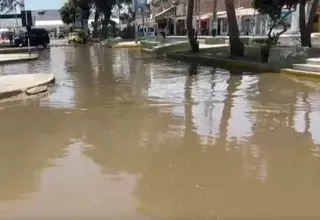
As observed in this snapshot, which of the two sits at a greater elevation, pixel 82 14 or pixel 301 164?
pixel 82 14

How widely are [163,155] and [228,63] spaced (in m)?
15.1

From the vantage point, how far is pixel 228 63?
21906 millimetres

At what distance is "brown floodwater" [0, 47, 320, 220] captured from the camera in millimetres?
5355

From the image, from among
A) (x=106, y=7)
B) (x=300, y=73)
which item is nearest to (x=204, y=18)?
(x=106, y=7)

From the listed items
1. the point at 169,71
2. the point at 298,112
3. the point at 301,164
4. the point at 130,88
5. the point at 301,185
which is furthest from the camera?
the point at 169,71

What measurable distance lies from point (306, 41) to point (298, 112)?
15.5 m

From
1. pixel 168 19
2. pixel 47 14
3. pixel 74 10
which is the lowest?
pixel 168 19

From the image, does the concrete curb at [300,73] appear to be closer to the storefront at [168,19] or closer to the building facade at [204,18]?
the building facade at [204,18]

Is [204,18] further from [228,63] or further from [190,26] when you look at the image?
[228,63]

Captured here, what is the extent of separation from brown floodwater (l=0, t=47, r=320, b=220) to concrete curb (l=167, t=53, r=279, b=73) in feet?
17.4

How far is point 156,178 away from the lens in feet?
20.5

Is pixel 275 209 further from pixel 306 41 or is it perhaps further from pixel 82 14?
pixel 82 14

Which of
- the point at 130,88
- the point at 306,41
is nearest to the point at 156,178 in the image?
the point at 130,88

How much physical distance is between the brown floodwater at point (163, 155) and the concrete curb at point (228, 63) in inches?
208
